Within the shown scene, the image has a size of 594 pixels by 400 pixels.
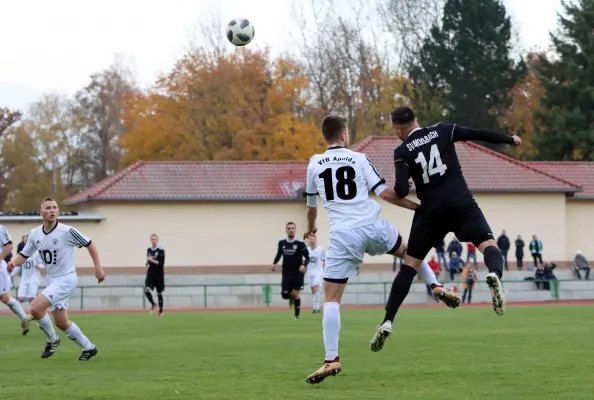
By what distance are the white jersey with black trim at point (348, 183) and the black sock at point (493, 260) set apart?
3.89 feet

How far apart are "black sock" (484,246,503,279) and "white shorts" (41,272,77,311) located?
5860 millimetres

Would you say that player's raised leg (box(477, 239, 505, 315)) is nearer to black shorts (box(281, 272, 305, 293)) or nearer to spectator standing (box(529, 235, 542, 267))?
black shorts (box(281, 272, 305, 293))

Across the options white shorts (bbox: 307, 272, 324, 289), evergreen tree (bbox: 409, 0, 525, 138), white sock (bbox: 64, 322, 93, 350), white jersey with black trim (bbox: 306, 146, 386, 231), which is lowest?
white sock (bbox: 64, 322, 93, 350)

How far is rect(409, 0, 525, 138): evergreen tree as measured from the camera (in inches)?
2798

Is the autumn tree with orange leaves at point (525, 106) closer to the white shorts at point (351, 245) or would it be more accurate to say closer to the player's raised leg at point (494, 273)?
the player's raised leg at point (494, 273)

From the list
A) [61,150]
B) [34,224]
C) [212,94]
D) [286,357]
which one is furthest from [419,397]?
[61,150]

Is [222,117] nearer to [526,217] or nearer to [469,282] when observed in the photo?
[526,217]

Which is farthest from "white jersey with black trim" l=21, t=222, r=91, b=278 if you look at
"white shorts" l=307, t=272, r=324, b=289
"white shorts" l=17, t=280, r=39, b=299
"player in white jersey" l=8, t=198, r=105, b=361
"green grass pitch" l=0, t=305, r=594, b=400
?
"white shorts" l=17, t=280, r=39, b=299

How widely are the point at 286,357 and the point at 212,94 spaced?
149ft

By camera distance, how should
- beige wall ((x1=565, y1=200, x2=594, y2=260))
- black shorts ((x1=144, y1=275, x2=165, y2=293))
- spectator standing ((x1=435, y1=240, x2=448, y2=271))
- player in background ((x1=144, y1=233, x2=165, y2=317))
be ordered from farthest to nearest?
beige wall ((x1=565, y1=200, x2=594, y2=260))
spectator standing ((x1=435, y1=240, x2=448, y2=271))
black shorts ((x1=144, y1=275, x2=165, y2=293))
player in background ((x1=144, y1=233, x2=165, y2=317))

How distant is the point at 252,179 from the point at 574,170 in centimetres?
1700

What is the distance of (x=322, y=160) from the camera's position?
1034cm

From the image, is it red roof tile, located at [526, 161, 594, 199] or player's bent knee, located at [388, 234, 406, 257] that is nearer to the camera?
player's bent knee, located at [388, 234, 406, 257]

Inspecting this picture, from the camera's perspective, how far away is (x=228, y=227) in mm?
49500
